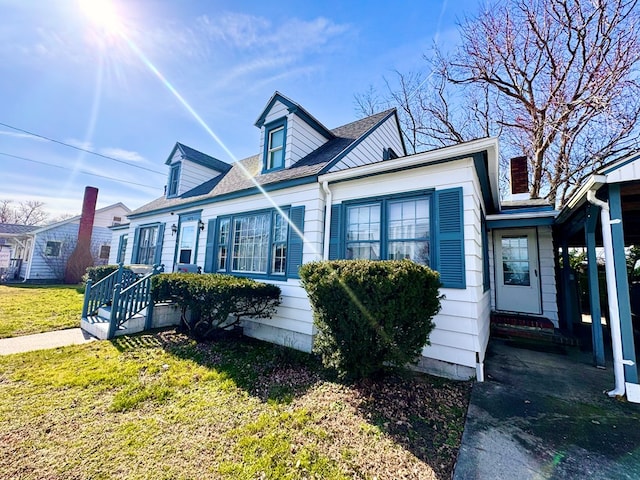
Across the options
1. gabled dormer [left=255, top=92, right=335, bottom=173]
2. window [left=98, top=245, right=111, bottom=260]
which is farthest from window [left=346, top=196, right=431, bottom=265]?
window [left=98, top=245, right=111, bottom=260]

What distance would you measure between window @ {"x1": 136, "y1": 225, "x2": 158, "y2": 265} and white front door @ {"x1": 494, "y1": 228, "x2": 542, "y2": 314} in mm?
11517

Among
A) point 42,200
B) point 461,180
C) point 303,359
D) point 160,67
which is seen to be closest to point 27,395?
point 303,359

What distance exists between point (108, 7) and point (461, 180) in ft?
26.0

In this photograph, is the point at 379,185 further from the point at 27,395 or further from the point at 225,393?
the point at 27,395

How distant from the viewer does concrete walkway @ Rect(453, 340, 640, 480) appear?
223 centimetres

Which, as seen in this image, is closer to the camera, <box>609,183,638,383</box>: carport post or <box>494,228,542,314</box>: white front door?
<box>609,183,638,383</box>: carport post

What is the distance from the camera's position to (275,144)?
308 inches

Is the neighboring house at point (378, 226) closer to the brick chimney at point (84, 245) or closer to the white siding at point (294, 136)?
the white siding at point (294, 136)

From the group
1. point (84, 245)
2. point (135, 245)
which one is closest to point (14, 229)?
point (84, 245)

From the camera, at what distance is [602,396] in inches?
138

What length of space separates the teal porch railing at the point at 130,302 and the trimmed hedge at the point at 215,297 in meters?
0.41

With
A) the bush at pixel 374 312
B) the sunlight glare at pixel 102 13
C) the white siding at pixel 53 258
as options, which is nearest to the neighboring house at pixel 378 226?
the bush at pixel 374 312

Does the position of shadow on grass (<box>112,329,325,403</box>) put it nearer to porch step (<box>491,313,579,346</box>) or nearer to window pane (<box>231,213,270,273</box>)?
window pane (<box>231,213,270,273</box>)

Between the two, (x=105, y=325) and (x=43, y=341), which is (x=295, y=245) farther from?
(x=43, y=341)
